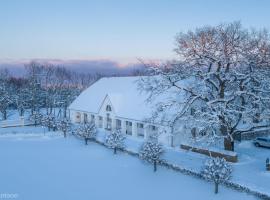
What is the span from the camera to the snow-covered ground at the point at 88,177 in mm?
19625

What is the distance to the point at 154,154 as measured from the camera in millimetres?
23953

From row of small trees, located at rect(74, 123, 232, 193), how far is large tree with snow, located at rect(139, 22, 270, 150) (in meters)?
3.89

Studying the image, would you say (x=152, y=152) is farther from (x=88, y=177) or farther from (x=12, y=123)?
(x=12, y=123)

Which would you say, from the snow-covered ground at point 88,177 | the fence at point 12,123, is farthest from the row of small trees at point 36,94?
the snow-covered ground at point 88,177

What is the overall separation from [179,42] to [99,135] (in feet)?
47.6

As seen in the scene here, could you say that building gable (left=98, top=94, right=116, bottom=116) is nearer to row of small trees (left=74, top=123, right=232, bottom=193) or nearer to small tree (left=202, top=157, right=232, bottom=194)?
row of small trees (left=74, top=123, right=232, bottom=193)

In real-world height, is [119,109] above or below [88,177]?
above

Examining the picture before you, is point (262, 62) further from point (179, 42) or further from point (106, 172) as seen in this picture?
point (106, 172)

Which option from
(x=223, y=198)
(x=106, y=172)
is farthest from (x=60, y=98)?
(x=223, y=198)

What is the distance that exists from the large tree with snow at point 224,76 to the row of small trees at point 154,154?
389 cm

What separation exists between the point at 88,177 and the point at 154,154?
4.90m

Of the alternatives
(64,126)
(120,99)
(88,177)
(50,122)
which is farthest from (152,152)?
(50,122)

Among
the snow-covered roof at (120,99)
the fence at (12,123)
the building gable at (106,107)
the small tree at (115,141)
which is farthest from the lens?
the fence at (12,123)

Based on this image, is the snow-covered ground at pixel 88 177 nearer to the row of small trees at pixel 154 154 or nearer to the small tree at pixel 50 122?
the row of small trees at pixel 154 154
